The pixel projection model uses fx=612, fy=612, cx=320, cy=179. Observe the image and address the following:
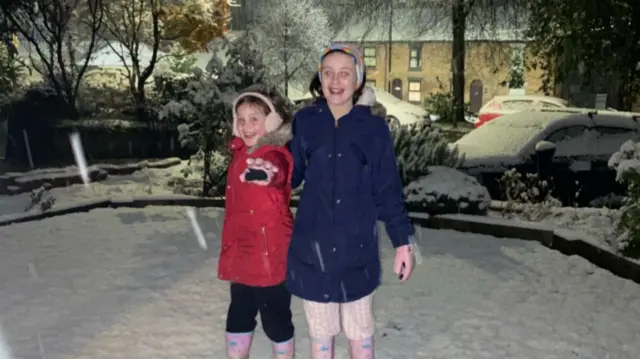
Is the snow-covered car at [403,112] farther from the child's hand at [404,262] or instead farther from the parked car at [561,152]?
the child's hand at [404,262]

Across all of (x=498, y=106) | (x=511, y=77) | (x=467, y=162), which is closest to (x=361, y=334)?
(x=467, y=162)

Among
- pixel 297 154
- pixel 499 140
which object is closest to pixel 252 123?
pixel 297 154

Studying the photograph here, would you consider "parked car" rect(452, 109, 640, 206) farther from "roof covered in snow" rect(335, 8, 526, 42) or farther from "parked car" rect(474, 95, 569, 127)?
"roof covered in snow" rect(335, 8, 526, 42)

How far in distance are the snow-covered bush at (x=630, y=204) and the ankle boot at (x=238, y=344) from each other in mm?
3772

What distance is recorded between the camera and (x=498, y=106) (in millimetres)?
18516

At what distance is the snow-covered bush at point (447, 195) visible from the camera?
699 centimetres

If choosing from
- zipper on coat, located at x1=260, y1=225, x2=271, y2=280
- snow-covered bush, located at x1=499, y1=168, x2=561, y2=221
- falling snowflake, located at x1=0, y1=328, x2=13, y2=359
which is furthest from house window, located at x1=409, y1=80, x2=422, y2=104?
zipper on coat, located at x1=260, y1=225, x2=271, y2=280

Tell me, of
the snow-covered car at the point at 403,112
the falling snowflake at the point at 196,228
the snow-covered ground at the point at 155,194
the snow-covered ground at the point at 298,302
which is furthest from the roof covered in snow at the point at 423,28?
the snow-covered ground at the point at 298,302

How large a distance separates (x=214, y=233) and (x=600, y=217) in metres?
4.43

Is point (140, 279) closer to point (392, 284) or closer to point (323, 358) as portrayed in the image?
point (392, 284)

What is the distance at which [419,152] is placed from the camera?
738cm

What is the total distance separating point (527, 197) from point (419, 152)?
152cm

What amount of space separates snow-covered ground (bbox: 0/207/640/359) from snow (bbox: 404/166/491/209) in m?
0.51

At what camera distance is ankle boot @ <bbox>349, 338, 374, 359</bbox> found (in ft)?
10.3
